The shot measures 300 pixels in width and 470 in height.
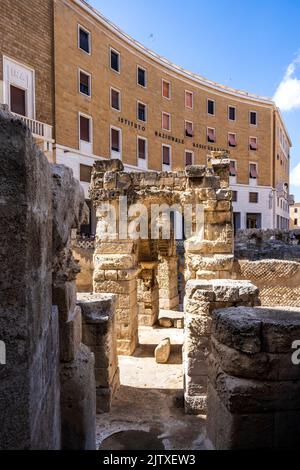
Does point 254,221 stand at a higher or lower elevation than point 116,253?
higher

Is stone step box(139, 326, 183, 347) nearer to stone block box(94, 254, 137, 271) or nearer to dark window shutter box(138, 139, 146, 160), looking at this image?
stone block box(94, 254, 137, 271)

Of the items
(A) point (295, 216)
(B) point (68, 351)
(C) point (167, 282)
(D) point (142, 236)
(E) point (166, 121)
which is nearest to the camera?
(B) point (68, 351)

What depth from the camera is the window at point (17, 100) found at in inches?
583

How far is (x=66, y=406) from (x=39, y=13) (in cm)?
1850

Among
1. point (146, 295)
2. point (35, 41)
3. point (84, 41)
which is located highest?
point (84, 41)

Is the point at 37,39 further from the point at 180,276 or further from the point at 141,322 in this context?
the point at 141,322

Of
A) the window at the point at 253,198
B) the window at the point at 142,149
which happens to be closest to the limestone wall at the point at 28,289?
the window at the point at 142,149

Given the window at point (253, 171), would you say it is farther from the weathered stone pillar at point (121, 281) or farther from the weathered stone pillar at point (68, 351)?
the weathered stone pillar at point (68, 351)

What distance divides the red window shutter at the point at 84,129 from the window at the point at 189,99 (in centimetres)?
1003

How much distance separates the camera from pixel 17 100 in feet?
49.5

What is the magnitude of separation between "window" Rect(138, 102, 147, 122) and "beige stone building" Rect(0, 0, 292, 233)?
0.21ft

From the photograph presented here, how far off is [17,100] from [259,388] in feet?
52.7

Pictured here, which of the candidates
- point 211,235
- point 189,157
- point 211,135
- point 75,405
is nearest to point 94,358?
point 75,405

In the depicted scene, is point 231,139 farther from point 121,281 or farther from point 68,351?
point 68,351
